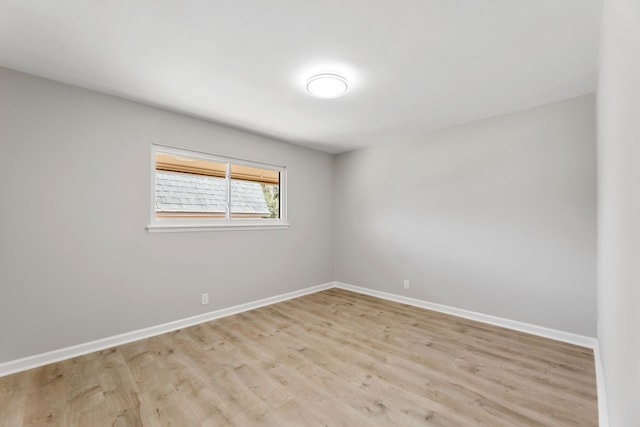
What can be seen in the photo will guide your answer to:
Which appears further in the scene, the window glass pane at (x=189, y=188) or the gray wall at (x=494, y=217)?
the window glass pane at (x=189, y=188)

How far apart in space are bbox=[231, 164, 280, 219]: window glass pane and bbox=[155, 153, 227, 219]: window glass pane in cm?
17

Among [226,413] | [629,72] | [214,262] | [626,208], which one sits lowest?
[226,413]

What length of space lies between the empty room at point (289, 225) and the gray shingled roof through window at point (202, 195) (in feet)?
0.09

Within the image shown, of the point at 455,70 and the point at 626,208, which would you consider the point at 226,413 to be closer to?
the point at 626,208

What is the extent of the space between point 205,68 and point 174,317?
2603mm

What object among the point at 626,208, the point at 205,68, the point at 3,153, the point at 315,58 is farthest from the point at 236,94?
the point at 626,208

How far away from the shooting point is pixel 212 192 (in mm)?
3605

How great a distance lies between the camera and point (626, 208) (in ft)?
3.30

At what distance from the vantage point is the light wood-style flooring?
1757 mm

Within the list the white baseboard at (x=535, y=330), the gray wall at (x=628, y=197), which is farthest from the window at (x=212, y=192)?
the gray wall at (x=628, y=197)

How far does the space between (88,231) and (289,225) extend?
2.43 metres

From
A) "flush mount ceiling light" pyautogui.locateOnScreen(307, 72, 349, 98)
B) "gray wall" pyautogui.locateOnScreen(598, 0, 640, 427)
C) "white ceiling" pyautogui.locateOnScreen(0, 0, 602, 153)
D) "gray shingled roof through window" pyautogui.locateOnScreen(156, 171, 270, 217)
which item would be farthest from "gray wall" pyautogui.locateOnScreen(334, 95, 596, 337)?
"gray wall" pyautogui.locateOnScreen(598, 0, 640, 427)

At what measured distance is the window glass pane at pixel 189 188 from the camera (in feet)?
10.5

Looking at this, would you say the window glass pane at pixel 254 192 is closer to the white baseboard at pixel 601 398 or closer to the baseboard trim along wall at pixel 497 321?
the baseboard trim along wall at pixel 497 321
